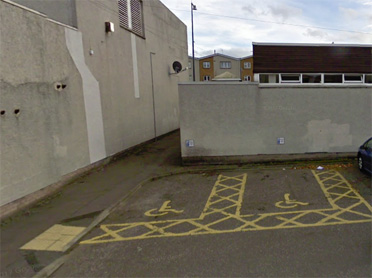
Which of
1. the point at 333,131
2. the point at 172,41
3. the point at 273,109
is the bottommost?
the point at 333,131

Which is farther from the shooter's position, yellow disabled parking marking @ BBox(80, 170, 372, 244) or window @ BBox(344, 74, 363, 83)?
window @ BBox(344, 74, 363, 83)

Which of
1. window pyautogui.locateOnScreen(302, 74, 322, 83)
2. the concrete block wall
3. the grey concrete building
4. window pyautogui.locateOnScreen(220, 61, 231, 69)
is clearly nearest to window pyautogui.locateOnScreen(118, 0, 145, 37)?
the grey concrete building

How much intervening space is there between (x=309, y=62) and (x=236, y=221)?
7.06 m

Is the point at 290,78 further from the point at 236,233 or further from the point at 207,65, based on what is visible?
the point at 207,65

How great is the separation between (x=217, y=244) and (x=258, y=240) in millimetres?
690

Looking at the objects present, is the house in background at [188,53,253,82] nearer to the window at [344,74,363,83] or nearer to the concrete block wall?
the window at [344,74,363,83]

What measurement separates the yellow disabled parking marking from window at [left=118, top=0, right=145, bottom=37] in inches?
351

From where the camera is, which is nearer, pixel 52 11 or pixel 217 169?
pixel 52 11

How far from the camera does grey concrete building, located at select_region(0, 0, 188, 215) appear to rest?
5.22 m

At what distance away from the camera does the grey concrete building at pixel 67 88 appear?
522cm

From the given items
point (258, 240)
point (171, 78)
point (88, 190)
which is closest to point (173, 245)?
point (258, 240)

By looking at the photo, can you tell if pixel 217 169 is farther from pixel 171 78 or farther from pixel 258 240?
pixel 171 78

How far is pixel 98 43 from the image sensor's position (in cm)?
859

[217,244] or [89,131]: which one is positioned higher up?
[89,131]
